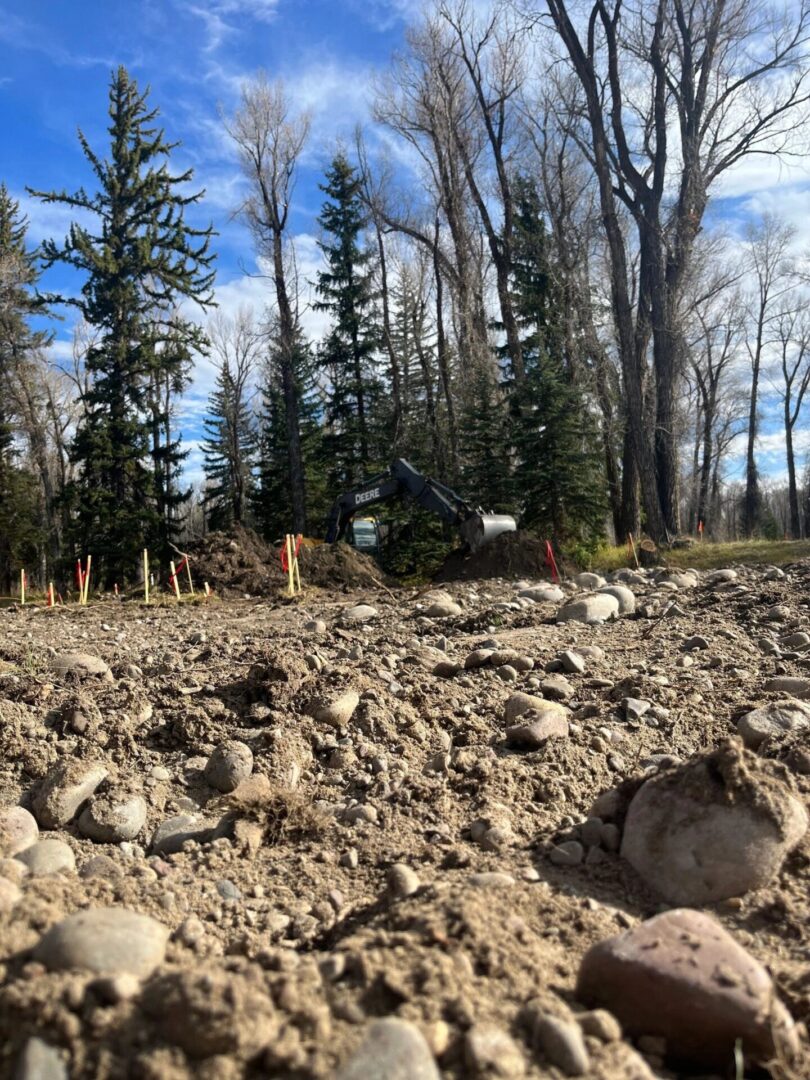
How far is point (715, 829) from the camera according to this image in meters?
2.38

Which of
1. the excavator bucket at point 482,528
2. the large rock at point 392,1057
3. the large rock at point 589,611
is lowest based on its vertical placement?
the large rock at point 392,1057

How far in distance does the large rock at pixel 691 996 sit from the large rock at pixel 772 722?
1.94m

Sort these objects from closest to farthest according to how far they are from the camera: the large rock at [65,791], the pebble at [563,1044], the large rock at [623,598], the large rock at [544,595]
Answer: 1. the pebble at [563,1044]
2. the large rock at [65,791]
3. the large rock at [623,598]
4. the large rock at [544,595]

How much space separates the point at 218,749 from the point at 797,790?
7.69ft

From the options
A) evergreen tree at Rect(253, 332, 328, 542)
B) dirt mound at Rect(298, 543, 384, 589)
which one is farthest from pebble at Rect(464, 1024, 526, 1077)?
evergreen tree at Rect(253, 332, 328, 542)

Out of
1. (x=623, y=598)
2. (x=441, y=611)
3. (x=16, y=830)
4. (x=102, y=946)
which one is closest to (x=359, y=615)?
(x=441, y=611)

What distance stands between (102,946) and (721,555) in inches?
557

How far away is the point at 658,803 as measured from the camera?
2.53 meters

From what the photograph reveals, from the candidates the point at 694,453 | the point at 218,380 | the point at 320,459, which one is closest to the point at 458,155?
the point at 320,459

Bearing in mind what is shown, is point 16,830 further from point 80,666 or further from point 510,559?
point 510,559

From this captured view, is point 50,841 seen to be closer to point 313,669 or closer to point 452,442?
point 313,669

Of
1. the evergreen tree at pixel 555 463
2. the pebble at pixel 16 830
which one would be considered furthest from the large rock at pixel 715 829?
the evergreen tree at pixel 555 463

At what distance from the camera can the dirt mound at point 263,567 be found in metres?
13.6

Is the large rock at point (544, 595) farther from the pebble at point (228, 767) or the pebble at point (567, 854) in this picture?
the pebble at point (567, 854)
